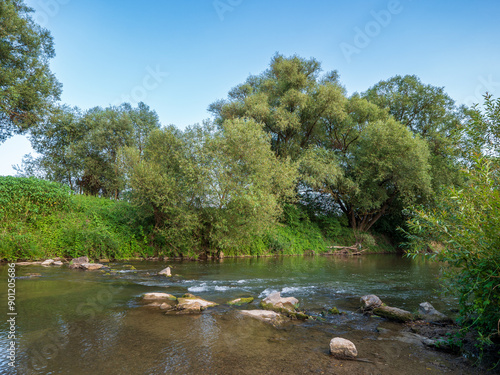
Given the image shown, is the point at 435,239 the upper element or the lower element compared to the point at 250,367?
upper

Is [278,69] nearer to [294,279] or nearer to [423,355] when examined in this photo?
[294,279]

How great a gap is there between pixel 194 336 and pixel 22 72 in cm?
2409

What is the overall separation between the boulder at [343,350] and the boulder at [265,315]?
7.37 ft

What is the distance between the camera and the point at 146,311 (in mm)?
7777

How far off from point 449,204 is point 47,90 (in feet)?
85.4

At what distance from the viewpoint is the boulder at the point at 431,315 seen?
7329mm

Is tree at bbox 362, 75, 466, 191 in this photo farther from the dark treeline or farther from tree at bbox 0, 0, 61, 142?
tree at bbox 0, 0, 61, 142

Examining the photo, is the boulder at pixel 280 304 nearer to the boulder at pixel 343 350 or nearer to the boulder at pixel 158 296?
the boulder at pixel 343 350

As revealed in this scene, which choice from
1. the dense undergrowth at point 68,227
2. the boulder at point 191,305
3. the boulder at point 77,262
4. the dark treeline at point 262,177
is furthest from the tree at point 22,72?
the boulder at point 191,305

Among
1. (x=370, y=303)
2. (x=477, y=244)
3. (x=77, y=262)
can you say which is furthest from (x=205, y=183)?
(x=477, y=244)

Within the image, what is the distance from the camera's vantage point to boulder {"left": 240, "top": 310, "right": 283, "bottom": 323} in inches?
295

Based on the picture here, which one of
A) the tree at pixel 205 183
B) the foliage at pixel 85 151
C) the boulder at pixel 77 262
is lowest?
the boulder at pixel 77 262

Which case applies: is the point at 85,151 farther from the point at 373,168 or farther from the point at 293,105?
the point at 373,168

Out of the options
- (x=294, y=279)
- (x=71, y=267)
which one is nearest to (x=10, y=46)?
(x=71, y=267)
